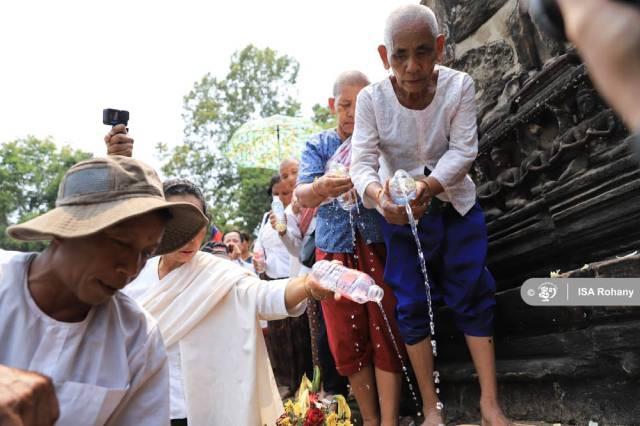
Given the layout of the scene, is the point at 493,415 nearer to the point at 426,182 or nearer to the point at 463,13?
the point at 426,182

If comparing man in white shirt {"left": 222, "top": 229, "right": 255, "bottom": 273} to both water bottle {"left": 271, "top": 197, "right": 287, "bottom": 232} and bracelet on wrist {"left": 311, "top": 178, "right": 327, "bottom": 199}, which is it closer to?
water bottle {"left": 271, "top": 197, "right": 287, "bottom": 232}

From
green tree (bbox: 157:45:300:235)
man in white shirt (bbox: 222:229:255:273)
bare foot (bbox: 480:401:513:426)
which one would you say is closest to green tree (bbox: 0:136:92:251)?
green tree (bbox: 157:45:300:235)

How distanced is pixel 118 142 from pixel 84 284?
139 centimetres

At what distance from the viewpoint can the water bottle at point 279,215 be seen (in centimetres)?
469

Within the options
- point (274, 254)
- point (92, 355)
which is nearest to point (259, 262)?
point (274, 254)

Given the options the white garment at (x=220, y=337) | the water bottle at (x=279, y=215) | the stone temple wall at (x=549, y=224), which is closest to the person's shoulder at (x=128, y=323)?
the white garment at (x=220, y=337)

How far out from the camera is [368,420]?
140 inches

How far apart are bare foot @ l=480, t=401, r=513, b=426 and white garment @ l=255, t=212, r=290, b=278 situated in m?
2.74

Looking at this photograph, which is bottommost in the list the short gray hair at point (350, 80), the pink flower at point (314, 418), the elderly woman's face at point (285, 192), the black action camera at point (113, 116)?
the pink flower at point (314, 418)

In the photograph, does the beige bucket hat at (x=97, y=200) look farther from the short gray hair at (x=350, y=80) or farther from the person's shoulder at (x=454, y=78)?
the short gray hair at (x=350, y=80)

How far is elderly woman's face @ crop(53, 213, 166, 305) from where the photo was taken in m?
1.85

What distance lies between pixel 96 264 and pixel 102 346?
328 millimetres

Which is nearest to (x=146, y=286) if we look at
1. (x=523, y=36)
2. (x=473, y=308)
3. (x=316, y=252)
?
(x=316, y=252)

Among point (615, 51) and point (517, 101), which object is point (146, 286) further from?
point (615, 51)
